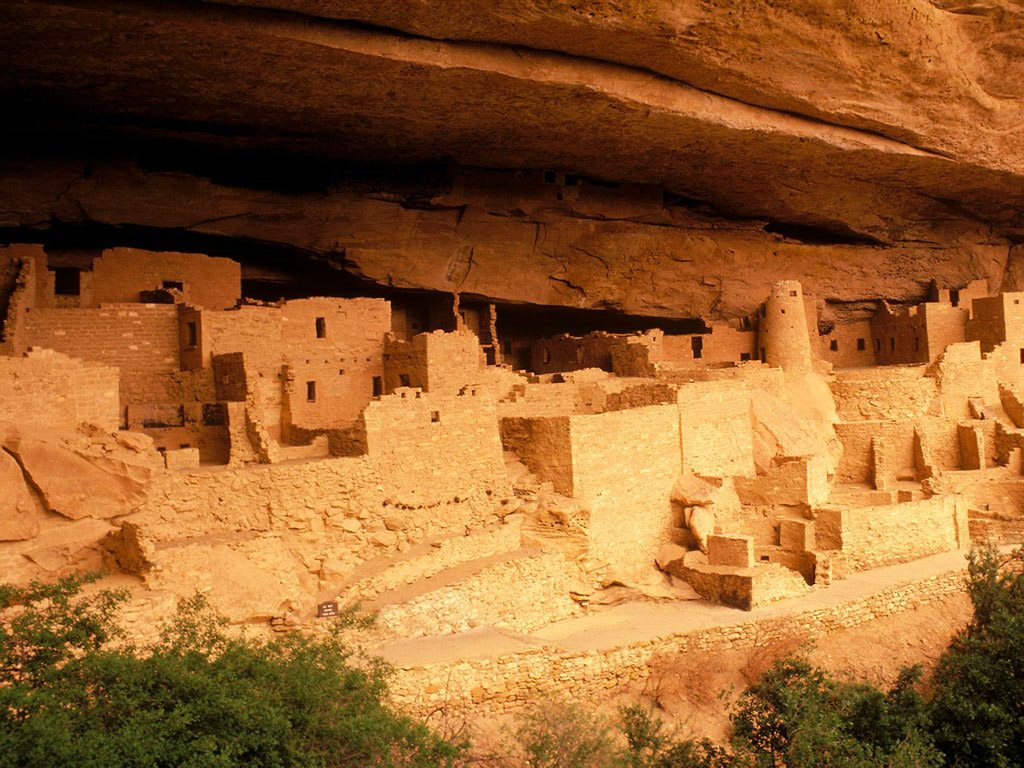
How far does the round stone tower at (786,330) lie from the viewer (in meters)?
21.2

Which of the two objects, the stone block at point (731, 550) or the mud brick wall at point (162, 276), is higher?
the mud brick wall at point (162, 276)

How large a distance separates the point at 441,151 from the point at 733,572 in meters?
9.39

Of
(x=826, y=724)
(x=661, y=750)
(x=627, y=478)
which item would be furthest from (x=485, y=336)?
(x=826, y=724)

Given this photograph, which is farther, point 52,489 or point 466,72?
point 466,72

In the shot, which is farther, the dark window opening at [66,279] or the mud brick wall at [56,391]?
the dark window opening at [66,279]

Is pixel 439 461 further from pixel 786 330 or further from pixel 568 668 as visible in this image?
pixel 786 330

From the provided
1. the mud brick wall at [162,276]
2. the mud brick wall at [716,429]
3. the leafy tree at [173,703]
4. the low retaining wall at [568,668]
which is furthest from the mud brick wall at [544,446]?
the leafy tree at [173,703]

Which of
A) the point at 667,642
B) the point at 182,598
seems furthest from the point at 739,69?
the point at 182,598

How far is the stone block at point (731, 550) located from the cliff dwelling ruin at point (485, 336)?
48mm

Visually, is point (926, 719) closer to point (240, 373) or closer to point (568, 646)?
point (568, 646)

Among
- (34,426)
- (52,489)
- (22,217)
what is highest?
(22,217)

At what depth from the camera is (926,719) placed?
11.0 meters

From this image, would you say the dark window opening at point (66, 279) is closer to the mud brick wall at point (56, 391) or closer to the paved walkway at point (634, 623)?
the mud brick wall at point (56, 391)

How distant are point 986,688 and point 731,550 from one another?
4097 millimetres
